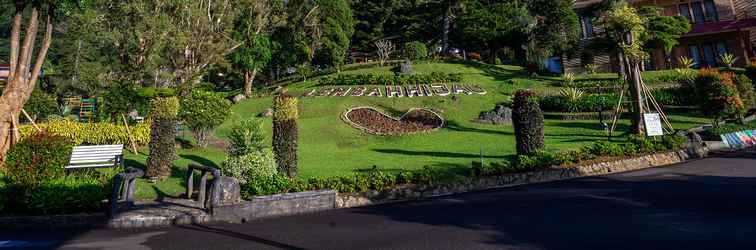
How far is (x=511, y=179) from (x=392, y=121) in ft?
43.5

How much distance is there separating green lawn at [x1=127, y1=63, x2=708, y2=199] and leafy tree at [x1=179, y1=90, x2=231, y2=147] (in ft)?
2.84

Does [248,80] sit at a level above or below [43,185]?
above

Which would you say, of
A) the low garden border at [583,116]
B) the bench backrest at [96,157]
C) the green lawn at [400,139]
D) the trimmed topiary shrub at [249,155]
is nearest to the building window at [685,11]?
the green lawn at [400,139]

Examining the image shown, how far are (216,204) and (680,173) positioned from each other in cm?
1319

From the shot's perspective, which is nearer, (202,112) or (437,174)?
(437,174)

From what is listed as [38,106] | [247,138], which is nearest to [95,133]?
[247,138]

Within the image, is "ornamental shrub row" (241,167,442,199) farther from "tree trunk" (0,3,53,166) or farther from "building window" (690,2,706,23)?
"building window" (690,2,706,23)

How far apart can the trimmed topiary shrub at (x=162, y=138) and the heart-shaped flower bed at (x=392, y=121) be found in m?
10.8

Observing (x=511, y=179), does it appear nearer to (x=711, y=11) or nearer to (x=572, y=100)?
(x=572, y=100)

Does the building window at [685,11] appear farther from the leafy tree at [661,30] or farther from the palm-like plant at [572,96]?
the palm-like plant at [572,96]

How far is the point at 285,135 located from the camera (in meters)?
13.5

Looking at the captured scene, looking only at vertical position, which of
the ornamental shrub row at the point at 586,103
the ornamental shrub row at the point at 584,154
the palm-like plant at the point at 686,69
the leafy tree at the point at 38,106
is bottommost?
the ornamental shrub row at the point at 584,154

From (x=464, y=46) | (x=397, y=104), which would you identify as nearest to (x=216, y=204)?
(x=397, y=104)

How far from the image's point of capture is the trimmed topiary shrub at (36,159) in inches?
407
